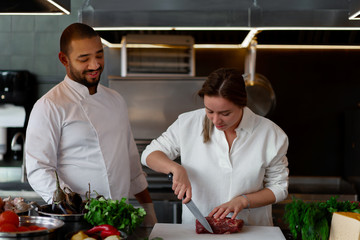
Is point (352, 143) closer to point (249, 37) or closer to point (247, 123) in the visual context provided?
point (249, 37)

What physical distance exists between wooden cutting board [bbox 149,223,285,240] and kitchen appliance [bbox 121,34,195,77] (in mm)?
2595

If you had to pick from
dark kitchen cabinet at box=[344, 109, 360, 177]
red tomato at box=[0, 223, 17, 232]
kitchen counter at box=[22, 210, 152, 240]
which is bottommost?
dark kitchen cabinet at box=[344, 109, 360, 177]

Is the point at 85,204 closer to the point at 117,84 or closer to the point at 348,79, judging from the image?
the point at 117,84

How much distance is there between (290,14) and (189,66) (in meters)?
1.38

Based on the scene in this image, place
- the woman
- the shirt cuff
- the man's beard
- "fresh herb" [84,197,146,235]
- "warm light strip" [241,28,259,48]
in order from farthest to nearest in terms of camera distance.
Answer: "warm light strip" [241,28,259,48] → the shirt cuff → the man's beard → the woman → "fresh herb" [84,197,146,235]

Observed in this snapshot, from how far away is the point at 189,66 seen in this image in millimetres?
4523

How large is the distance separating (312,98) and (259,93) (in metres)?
0.61

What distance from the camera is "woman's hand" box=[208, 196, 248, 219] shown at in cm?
201

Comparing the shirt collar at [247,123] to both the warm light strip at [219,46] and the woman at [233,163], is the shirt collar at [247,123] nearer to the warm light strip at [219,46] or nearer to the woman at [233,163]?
the woman at [233,163]

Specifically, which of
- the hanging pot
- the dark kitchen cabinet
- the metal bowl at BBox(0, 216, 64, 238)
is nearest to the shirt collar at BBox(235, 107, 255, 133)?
the metal bowl at BBox(0, 216, 64, 238)

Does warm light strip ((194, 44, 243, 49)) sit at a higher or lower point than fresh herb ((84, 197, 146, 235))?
higher

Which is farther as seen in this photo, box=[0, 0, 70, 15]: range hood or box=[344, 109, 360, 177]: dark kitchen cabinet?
box=[344, 109, 360, 177]: dark kitchen cabinet

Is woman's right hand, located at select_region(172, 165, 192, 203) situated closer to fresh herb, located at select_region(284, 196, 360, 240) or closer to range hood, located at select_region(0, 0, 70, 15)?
fresh herb, located at select_region(284, 196, 360, 240)

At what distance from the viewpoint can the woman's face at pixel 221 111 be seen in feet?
6.65
